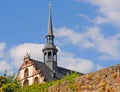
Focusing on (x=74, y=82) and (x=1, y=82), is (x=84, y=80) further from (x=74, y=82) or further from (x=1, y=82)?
(x=1, y=82)

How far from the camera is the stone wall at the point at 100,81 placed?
12.8m

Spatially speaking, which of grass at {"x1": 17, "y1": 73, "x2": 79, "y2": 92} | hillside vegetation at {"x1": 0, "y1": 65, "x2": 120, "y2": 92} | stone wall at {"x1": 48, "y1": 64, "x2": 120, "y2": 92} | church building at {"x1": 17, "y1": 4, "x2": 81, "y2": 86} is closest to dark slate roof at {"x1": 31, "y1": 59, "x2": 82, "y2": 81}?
church building at {"x1": 17, "y1": 4, "x2": 81, "y2": 86}

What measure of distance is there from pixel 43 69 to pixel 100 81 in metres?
65.2

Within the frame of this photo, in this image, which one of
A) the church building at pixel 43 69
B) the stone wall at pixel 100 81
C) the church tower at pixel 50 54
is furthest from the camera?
the church tower at pixel 50 54

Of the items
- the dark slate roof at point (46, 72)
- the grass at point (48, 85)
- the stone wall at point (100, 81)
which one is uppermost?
the dark slate roof at point (46, 72)

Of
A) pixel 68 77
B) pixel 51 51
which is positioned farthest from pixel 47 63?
pixel 68 77

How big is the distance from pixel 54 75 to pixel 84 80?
64.2 m

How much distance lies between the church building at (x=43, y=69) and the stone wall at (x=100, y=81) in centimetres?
5673

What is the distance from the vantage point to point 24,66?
254ft

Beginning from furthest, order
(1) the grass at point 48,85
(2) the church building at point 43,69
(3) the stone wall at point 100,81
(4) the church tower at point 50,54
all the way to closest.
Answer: (4) the church tower at point 50,54, (2) the church building at point 43,69, (1) the grass at point 48,85, (3) the stone wall at point 100,81

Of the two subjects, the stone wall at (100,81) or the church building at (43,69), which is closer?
the stone wall at (100,81)

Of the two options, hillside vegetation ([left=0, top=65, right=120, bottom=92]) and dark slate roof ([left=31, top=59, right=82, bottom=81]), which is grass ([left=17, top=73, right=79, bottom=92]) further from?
dark slate roof ([left=31, top=59, right=82, bottom=81])

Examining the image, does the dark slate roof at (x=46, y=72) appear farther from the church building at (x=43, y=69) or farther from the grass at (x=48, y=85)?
the grass at (x=48, y=85)

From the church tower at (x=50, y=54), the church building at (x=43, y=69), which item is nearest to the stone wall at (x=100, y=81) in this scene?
the church building at (x=43, y=69)
